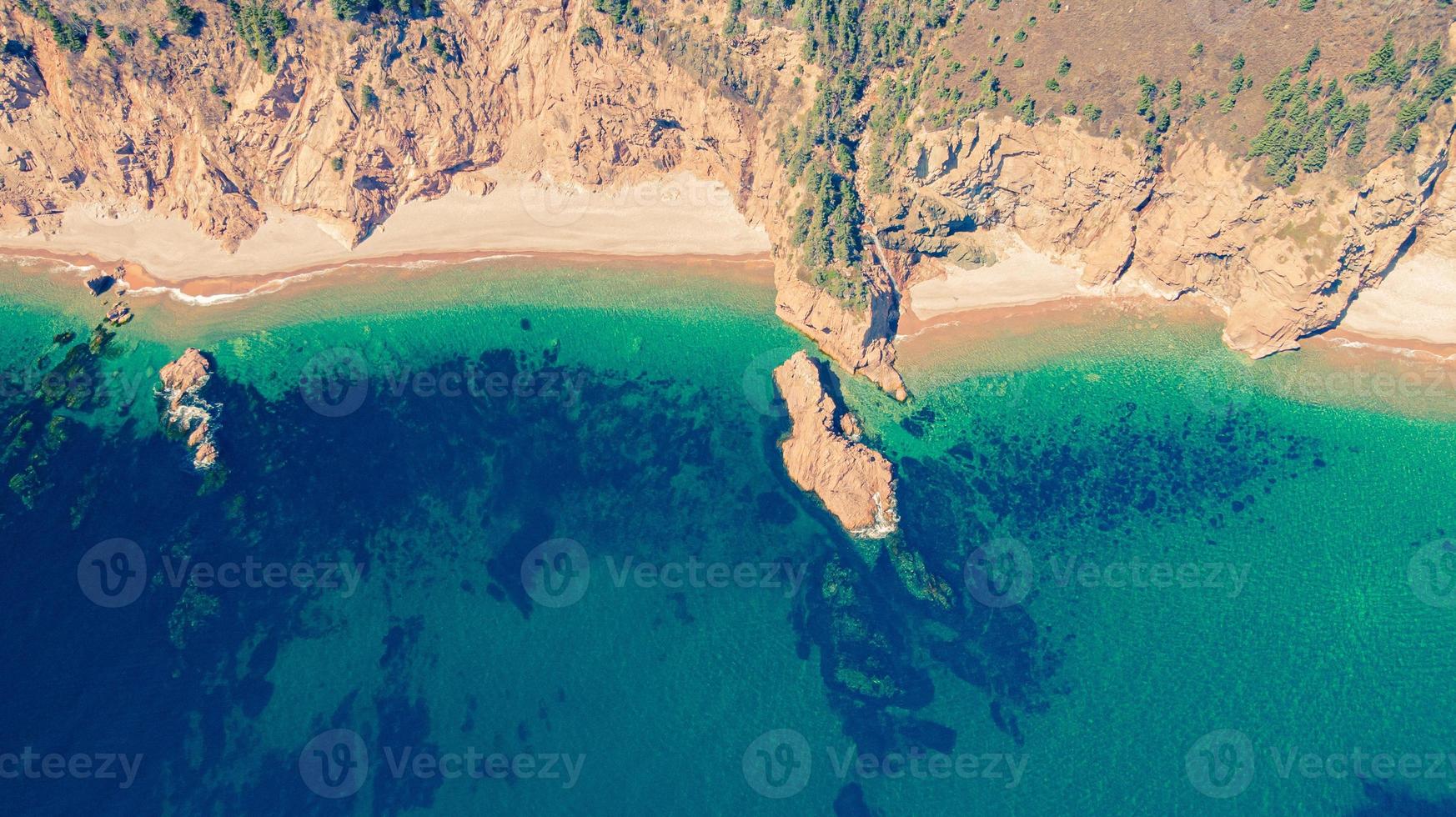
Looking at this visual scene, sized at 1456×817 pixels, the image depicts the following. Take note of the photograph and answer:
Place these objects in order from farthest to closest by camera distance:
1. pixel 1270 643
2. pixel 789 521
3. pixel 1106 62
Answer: pixel 1106 62 → pixel 789 521 → pixel 1270 643

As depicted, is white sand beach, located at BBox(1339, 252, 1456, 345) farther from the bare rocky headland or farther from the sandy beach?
the sandy beach

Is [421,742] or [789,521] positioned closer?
[421,742]

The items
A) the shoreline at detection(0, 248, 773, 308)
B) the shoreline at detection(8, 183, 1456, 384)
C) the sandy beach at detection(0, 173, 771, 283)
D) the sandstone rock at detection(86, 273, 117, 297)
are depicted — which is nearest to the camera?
the sandstone rock at detection(86, 273, 117, 297)

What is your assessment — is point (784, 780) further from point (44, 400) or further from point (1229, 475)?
point (44, 400)

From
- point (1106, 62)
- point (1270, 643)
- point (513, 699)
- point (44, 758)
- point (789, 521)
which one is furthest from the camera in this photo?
point (1106, 62)

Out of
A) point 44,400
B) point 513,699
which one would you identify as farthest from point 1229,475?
point 44,400

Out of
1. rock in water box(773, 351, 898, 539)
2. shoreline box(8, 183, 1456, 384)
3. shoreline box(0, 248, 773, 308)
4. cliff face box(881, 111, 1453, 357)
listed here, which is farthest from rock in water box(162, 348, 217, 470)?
cliff face box(881, 111, 1453, 357)

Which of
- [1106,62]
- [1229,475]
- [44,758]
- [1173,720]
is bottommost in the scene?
[44,758]

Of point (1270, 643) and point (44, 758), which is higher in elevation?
point (1270, 643)
